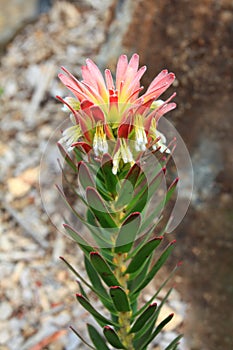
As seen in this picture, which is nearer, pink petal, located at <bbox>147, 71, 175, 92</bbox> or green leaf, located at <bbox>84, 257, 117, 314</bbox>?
pink petal, located at <bbox>147, 71, 175, 92</bbox>

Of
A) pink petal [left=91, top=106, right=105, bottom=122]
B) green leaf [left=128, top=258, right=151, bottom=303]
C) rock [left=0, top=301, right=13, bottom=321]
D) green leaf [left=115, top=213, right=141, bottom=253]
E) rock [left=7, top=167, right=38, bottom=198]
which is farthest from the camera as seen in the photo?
rock [left=7, top=167, right=38, bottom=198]

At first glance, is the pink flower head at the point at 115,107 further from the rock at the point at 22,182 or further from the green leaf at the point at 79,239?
the rock at the point at 22,182

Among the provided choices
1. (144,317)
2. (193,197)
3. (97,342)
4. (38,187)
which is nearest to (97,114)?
(144,317)

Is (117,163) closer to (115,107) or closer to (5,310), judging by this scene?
(115,107)

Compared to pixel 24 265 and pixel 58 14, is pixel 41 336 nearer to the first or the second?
pixel 24 265

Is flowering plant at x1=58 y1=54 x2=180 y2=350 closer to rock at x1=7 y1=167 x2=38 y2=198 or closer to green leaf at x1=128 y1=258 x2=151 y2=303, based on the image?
green leaf at x1=128 y1=258 x2=151 y2=303

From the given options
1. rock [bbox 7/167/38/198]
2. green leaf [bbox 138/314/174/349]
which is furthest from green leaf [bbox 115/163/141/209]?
rock [bbox 7/167/38/198]

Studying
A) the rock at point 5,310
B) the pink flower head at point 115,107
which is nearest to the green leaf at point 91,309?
the pink flower head at point 115,107
